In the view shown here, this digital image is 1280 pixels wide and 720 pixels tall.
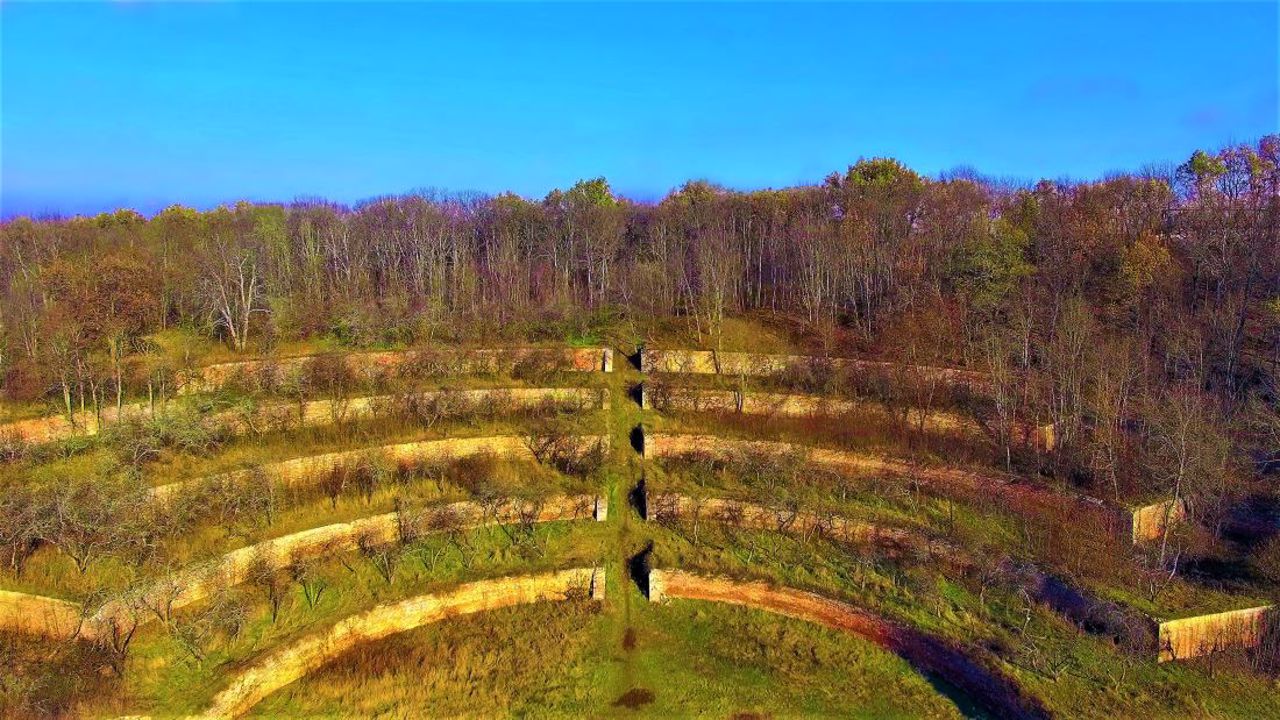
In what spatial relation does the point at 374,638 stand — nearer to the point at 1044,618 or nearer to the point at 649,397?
the point at 649,397

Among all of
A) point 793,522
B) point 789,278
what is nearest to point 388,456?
point 793,522

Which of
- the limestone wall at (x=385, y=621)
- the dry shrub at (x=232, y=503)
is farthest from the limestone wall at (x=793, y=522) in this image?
the dry shrub at (x=232, y=503)

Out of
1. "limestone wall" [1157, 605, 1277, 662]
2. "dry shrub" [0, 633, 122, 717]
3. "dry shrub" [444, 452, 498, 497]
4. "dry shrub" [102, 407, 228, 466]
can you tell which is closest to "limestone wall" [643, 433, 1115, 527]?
"limestone wall" [1157, 605, 1277, 662]

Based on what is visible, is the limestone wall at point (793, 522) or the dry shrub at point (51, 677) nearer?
the dry shrub at point (51, 677)

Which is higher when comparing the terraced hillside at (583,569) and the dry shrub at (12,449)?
the dry shrub at (12,449)

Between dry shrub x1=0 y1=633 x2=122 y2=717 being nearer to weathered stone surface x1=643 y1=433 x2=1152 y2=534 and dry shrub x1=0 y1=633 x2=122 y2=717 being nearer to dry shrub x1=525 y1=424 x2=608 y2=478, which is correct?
dry shrub x1=525 y1=424 x2=608 y2=478

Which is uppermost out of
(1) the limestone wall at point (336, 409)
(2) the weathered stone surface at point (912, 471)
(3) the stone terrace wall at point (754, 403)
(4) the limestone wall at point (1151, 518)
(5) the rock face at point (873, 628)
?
(1) the limestone wall at point (336, 409)

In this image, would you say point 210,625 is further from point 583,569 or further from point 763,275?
point 763,275

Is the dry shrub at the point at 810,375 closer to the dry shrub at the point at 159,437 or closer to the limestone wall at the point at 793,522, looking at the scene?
the limestone wall at the point at 793,522
